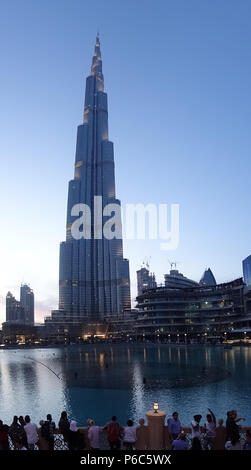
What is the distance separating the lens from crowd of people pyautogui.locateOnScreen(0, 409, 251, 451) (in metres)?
17.1

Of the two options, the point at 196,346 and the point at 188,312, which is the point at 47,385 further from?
the point at 188,312

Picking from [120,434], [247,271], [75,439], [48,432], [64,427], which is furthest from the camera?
[247,271]

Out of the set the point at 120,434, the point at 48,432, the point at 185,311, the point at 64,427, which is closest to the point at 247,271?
the point at 185,311

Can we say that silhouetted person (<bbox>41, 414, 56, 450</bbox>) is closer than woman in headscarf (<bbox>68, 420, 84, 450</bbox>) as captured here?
No

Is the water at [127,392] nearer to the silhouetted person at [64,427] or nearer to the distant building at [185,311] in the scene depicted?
the silhouetted person at [64,427]

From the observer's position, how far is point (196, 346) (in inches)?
5069

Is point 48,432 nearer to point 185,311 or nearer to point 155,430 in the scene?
point 155,430

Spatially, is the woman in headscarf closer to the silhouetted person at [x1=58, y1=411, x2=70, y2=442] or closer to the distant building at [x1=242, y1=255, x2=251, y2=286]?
the silhouetted person at [x1=58, y1=411, x2=70, y2=442]

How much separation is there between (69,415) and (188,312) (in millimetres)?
162483

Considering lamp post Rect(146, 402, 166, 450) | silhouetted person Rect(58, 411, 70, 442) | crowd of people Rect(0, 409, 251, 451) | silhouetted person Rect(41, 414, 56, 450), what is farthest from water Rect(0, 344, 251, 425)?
silhouetted person Rect(58, 411, 70, 442)

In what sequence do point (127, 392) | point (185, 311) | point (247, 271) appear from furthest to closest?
point (185, 311) → point (247, 271) → point (127, 392)

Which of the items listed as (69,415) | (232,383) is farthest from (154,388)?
(69,415)

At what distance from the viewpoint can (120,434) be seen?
57.5ft

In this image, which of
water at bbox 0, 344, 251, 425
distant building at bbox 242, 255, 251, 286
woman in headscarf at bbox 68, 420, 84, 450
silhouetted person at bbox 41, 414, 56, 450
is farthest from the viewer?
distant building at bbox 242, 255, 251, 286
